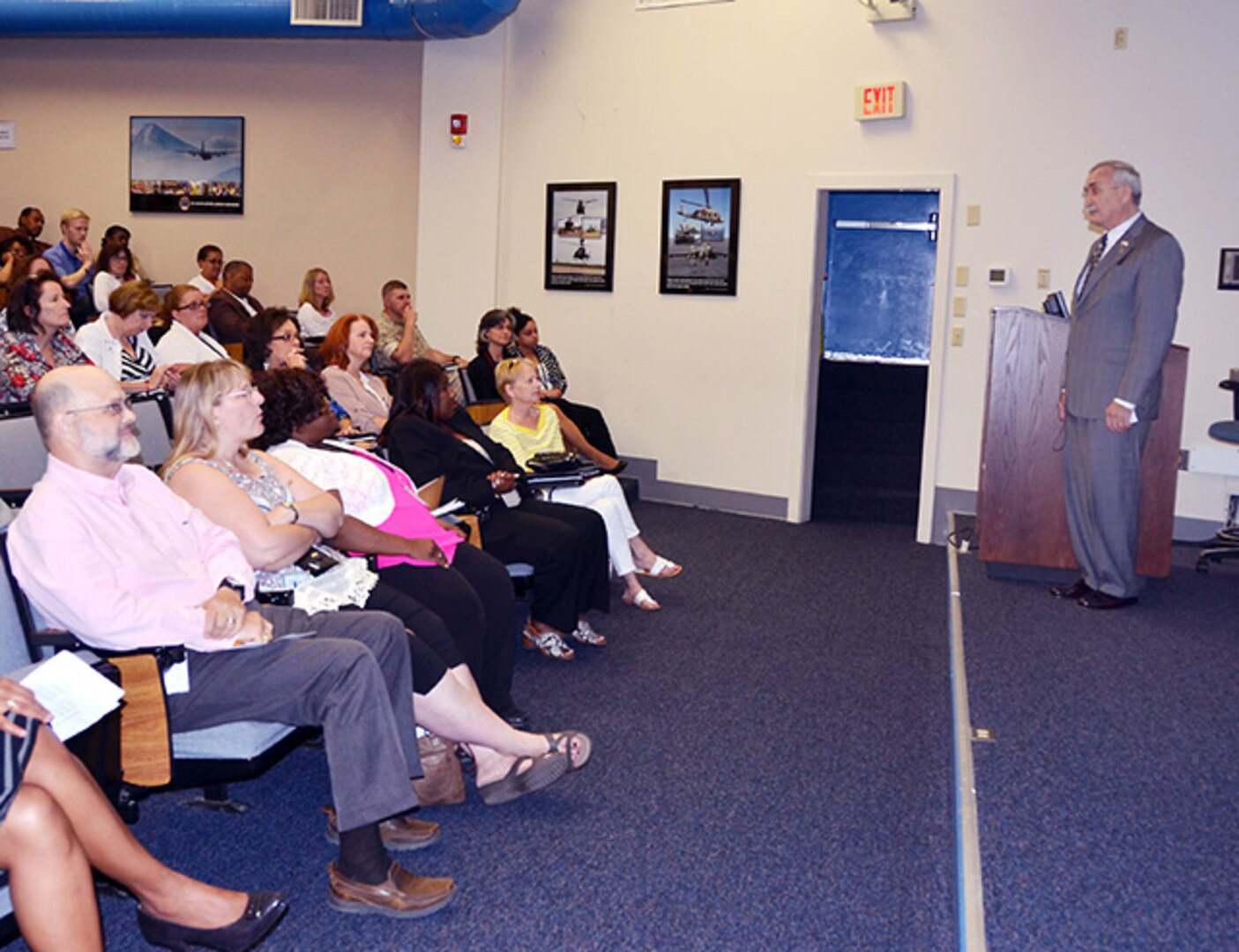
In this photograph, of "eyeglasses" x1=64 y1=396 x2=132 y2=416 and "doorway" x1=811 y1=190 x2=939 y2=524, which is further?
"doorway" x1=811 y1=190 x2=939 y2=524

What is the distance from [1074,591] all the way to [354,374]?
3253 mm

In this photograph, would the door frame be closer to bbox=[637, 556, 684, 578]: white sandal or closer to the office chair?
the office chair

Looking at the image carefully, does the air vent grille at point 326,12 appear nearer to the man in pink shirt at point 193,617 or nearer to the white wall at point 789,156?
the white wall at point 789,156

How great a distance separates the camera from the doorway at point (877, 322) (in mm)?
8258

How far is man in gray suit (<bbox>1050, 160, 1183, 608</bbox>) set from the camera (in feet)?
15.5

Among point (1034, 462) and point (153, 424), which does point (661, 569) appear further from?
point (153, 424)

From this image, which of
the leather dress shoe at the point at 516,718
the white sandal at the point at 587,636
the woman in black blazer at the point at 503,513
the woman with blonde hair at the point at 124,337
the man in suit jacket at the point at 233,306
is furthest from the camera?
the man in suit jacket at the point at 233,306

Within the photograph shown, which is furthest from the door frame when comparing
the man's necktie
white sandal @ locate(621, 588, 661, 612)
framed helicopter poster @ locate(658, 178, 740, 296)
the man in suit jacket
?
the man in suit jacket

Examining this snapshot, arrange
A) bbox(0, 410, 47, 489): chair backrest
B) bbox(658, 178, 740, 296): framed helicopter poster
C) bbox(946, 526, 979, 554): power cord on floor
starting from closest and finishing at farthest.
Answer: bbox(0, 410, 47, 489): chair backrest
bbox(946, 526, 979, 554): power cord on floor
bbox(658, 178, 740, 296): framed helicopter poster

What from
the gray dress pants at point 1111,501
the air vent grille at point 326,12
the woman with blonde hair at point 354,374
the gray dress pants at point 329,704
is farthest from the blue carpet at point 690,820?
the air vent grille at point 326,12

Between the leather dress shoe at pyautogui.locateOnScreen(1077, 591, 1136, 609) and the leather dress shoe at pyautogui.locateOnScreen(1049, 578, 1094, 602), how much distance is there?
0.04 meters

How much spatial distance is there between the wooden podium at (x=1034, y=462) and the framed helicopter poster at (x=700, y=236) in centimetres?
239

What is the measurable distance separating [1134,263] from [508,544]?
2632mm

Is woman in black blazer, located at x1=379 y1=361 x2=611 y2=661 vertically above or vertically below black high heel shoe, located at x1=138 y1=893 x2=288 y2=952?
above
